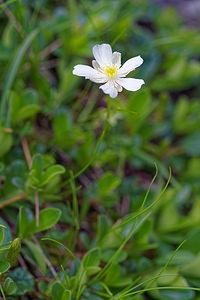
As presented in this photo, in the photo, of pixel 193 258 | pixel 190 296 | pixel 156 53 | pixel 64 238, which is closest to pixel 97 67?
pixel 64 238

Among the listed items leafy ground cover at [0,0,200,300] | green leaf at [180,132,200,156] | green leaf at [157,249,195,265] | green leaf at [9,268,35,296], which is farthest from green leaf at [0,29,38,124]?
green leaf at [180,132,200,156]

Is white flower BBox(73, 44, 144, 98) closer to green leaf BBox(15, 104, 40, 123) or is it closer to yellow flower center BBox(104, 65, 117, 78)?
yellow flower center BBox(104, 65, 117, 78)

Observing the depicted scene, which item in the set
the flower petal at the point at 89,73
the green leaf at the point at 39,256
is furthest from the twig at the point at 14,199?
the flower petal at the point at 89,73

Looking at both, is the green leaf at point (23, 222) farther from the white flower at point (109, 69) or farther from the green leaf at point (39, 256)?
the white flower at point (109, 69)

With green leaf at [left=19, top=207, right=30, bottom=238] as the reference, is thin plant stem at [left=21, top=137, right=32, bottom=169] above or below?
above

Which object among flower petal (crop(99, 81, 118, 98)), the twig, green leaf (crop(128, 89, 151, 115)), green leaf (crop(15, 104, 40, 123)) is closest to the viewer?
flower petal (crop(99, 81, 118, 98))

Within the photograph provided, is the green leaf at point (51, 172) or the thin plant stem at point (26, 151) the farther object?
the thin plant stem at point (26, 151)

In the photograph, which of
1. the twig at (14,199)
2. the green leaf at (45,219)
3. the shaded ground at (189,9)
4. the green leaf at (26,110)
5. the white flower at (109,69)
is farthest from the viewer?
A: the shaded ground at (189,9)

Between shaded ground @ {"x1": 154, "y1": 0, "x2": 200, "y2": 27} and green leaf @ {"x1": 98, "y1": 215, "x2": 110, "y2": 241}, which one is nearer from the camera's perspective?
green leaf @ {"x1": 98, "y1": 215, "x2": 110, "y2": 241}
